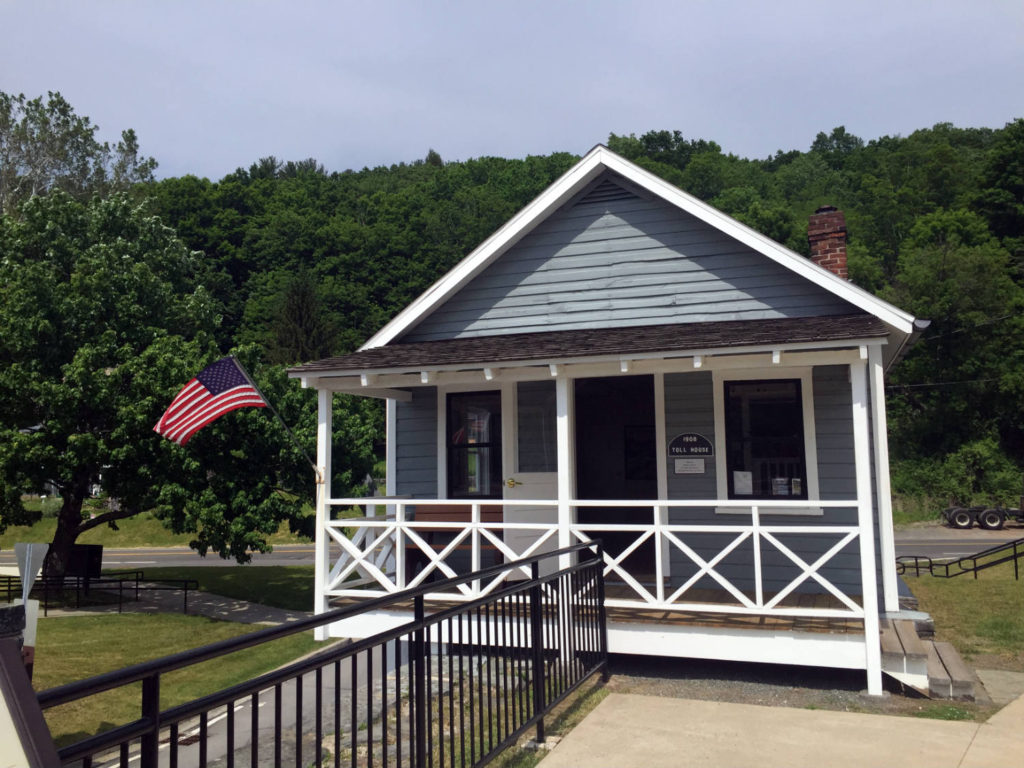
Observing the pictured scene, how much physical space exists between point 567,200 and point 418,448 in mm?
4122

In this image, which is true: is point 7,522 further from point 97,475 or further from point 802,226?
point 802,226

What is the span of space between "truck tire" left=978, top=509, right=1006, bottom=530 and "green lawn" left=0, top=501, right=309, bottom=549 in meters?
26.8

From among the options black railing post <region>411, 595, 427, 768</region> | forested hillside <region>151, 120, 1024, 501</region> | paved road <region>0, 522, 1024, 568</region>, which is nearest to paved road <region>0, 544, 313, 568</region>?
paved road <region>0, 522, 1024, 568</region>

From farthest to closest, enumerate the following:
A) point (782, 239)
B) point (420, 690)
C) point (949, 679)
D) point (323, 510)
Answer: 1. point (782, 239)
2. point (323, 510)
3. point (949, 679)
4. point (420, 690)

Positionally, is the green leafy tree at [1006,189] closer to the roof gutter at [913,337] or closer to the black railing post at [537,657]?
the roof gutter at [913,337]

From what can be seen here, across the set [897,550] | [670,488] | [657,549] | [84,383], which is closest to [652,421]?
[670,488]

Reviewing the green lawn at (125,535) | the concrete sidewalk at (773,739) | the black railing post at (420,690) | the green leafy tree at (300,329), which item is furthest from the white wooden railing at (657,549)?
the green leafy tree at (300,329)

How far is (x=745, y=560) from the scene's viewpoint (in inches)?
389

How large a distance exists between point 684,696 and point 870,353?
13.1ft

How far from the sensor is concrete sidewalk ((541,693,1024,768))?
521cm

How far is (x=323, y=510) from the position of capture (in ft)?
32.1

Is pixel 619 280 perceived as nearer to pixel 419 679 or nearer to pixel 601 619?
pixel 601 619

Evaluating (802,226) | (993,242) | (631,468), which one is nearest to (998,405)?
(993,242)

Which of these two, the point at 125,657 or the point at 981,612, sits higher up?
the point at 981,612
